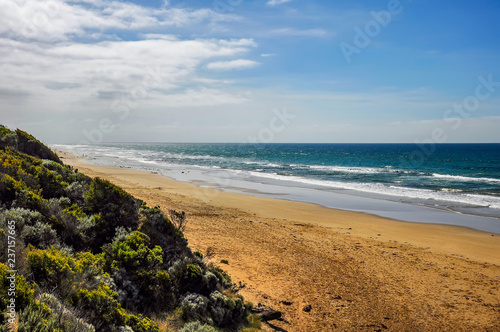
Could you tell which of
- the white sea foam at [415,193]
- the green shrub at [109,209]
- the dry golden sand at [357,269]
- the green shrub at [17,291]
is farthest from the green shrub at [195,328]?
the white sea foam at [415,193]

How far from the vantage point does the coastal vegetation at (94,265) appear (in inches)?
159

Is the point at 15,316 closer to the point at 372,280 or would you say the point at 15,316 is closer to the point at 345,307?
the point at 345,307

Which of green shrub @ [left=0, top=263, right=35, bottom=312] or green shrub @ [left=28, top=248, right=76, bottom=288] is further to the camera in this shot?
green shrub @ [left=28, top=248, right=76, bottom=288]

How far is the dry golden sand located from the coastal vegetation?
2.19 meters

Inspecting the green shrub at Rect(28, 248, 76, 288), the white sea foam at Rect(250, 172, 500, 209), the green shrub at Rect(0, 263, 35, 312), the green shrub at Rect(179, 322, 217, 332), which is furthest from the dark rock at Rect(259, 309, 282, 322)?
the white sea foam at Rect(250, 172, 500, 209)

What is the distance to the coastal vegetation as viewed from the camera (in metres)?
4.04

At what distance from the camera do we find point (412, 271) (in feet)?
36.4

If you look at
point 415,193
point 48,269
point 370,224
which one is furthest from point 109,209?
point 415,193

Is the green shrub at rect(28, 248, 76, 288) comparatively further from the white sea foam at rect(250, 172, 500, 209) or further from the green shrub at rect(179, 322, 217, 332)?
the white sea foam at rect(250, 172, 500, 209)

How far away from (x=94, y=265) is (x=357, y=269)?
8809 millimetres

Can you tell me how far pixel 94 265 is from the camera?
5324mm

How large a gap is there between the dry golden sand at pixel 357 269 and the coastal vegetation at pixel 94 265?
219 centimetres

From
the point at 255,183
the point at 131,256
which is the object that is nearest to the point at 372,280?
the point at 131,256

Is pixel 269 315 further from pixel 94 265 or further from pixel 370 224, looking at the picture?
pixel 370 224
